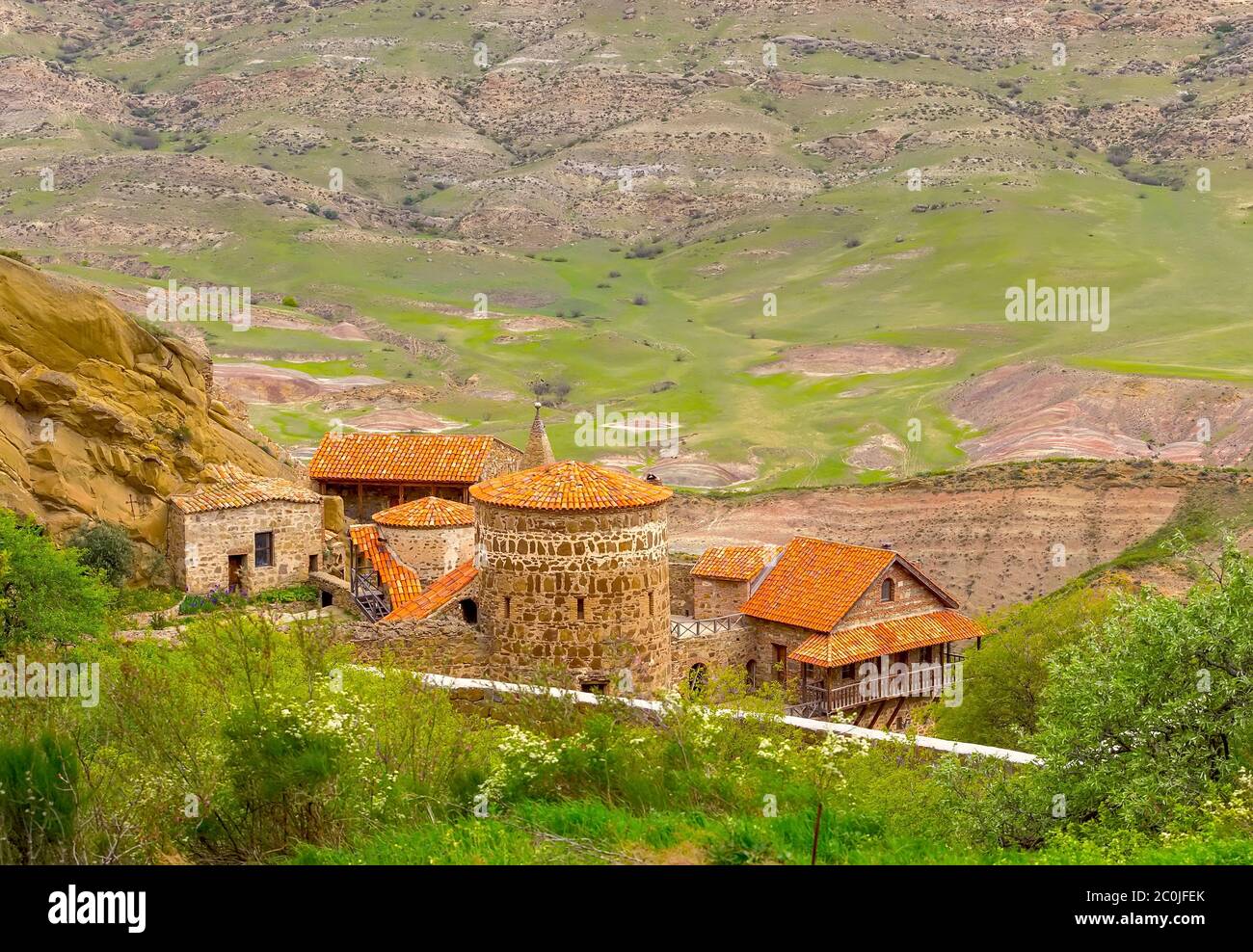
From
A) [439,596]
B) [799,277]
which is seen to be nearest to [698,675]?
[439,596]

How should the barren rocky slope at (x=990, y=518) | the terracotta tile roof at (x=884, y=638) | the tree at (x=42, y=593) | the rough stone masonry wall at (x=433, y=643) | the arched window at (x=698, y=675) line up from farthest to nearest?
the barren rocky slope at (x=990, y=518), the terracotta tile roof at (x=884, y=638), the arched window at (x=698, y=675), the tree at (x=42, y=593), the rough stone masonry wall at (x=433, y=643)

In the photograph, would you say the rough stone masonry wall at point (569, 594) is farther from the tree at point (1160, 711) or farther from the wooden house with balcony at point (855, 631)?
the wooden house with balcony at point (855, 631)

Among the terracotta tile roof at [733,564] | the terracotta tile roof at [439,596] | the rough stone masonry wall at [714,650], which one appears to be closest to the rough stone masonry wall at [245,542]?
the terracotta tile roof at [439,596]

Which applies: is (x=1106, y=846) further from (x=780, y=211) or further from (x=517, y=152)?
(x=517, y=152)

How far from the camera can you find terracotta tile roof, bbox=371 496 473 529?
33250 millimetres

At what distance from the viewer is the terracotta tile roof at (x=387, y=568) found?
31.1 m

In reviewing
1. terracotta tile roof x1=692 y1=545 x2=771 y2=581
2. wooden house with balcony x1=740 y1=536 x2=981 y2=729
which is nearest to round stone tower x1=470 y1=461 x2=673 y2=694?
wooden house with balcony x1=740 y1=536 x2=981 y2=729

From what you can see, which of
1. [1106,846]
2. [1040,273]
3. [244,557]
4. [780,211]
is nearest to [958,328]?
[1040,273]

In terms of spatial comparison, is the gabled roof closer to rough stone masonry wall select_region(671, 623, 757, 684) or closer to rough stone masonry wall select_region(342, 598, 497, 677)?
rough stone masonry wall select_region(671, 623, 757, 684)

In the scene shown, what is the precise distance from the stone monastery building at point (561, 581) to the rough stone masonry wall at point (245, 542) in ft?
0.14

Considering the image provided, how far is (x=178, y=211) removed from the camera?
418ft

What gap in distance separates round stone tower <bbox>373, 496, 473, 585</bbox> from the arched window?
660cm

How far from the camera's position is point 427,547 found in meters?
33.3

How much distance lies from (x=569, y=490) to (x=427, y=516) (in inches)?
441
